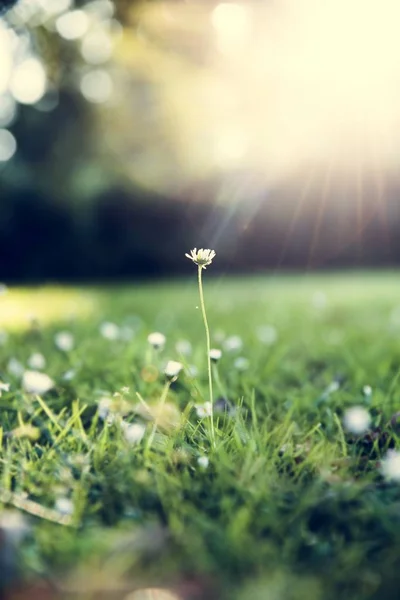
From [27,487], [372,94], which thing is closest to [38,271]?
[372,94]

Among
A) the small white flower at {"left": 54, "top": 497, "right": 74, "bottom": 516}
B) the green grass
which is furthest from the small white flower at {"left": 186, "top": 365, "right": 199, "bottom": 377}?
the small white flower at {"left": 54, "top": 497, "right": 74, "bottom": 516}

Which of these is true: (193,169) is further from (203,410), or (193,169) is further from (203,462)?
(203,462)

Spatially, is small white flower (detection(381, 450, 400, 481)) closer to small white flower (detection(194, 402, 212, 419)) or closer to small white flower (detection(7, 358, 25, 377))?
small white flower (detection(194, 402, 212, 419))

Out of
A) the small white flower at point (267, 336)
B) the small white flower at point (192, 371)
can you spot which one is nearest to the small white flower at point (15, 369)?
the small white flower at point (192, 371)

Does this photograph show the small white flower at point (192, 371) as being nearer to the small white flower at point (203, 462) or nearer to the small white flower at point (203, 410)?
the small white flower at point (203, 410)

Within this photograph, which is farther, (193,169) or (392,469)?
(193,169)

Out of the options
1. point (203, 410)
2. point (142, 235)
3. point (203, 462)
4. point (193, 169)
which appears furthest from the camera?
point (142, 235)

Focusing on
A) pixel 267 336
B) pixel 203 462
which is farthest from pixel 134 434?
pixel 267 336

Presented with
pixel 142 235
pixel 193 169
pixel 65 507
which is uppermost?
pixel 193 169

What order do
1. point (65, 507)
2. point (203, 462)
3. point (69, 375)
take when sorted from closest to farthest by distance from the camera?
point (65, 507) < point (203, 462) < point (69, 375)
